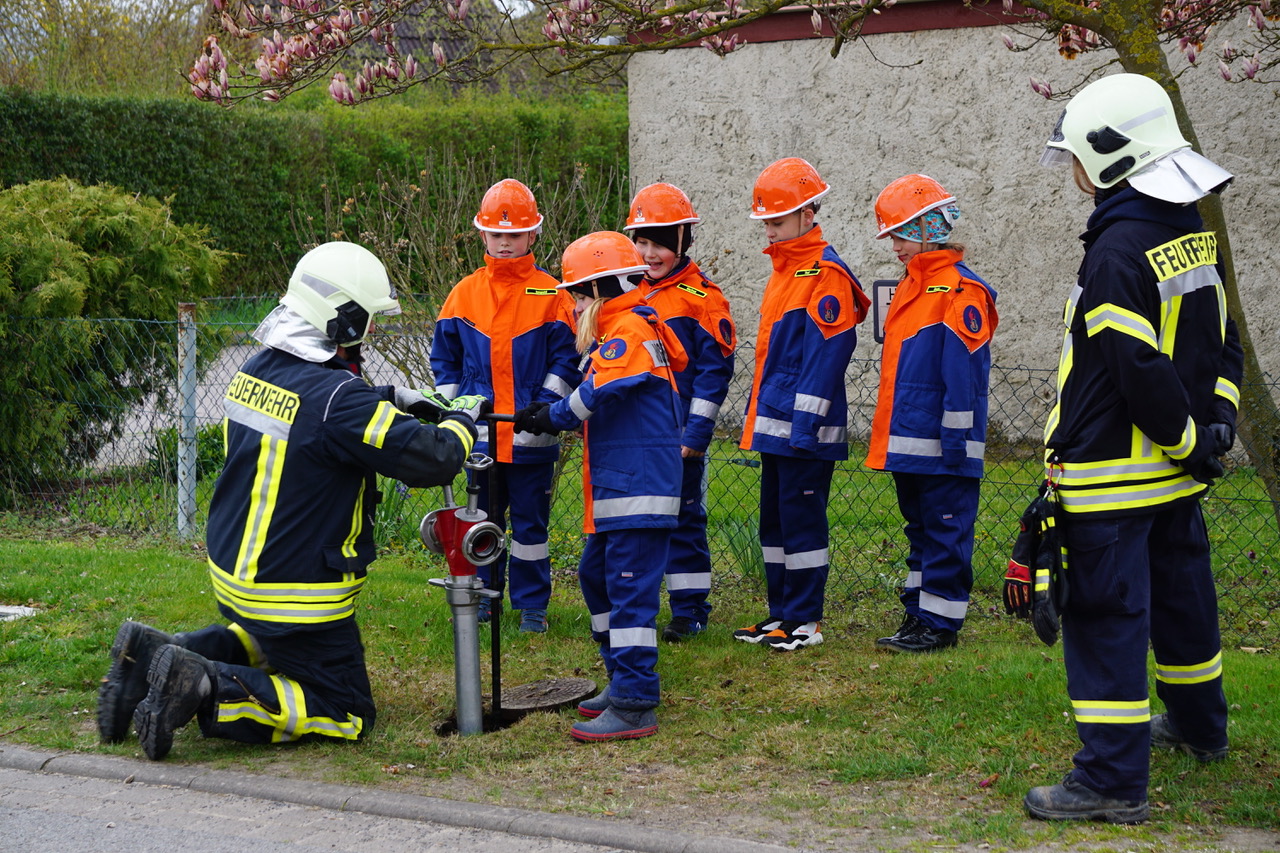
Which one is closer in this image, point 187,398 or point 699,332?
point 699,332

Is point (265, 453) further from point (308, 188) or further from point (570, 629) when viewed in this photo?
point (308, 188)

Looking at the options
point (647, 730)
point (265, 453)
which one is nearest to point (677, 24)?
point (265, 453)

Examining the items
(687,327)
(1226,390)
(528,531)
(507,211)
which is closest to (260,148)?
(507,211)

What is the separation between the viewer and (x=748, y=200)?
414 inches

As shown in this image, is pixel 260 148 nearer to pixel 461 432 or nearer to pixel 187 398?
pixel 187 398

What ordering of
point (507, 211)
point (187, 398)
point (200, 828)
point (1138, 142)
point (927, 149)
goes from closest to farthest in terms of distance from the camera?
point (1138, 142)
point (200, 828)
point (507, 211)
point (187, 398)
point (927, 149)

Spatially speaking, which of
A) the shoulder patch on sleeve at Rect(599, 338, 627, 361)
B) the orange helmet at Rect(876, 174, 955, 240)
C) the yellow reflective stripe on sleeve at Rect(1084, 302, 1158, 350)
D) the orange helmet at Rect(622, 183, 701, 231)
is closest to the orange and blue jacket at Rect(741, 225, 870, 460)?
the orange helmet at Rect(876, 174, 955, 240)

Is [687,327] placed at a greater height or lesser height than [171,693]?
greater

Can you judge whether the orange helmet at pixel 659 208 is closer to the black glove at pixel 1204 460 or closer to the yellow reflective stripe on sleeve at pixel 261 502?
the yellow reflective stripe on sleeve at pixel 261 502

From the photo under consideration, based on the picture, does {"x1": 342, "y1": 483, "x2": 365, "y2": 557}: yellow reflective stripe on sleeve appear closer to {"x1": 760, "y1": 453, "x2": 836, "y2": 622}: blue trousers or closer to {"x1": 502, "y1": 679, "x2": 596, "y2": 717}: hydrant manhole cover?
{"x1": 502, "y1": 679, "x2": 596, "y2": 717}: hydrant manhole cover

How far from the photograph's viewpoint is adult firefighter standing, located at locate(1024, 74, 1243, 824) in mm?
3510

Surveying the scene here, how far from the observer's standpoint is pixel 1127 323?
11.4ft

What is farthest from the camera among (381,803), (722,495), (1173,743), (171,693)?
(722,495)

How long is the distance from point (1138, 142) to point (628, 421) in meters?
1.99
